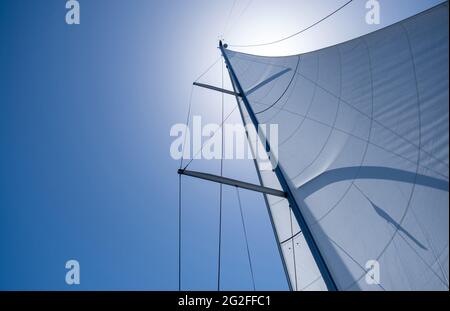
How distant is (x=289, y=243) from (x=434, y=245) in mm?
2665

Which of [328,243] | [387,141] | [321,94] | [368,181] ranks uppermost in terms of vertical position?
[321,94]

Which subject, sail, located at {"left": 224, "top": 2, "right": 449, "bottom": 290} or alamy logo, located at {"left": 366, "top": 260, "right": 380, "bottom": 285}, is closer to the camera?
sail, located at {"left": 224, "top": 2, "right": 449, "bottom": 290}

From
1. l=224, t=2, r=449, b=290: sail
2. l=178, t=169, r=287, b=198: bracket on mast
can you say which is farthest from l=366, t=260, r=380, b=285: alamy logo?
l=178, t=169, r=287, b=198: bracket on mast

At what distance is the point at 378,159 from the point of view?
2.69 m

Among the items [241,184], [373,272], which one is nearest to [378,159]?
[373,272]

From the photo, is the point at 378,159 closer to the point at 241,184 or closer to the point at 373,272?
the point at 373,272

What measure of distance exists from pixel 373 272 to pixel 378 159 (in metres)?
1.04

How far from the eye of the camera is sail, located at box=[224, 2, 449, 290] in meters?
2.15

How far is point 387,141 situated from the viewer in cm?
266

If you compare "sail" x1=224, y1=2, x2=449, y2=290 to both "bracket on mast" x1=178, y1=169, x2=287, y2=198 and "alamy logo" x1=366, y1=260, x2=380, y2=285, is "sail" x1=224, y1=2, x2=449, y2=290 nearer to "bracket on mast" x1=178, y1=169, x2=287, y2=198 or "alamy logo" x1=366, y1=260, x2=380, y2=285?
"alamy logo" x1=366, y1=260, x2=380, y2=285

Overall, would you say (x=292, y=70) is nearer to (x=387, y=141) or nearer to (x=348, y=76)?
(x=348, y=76)
